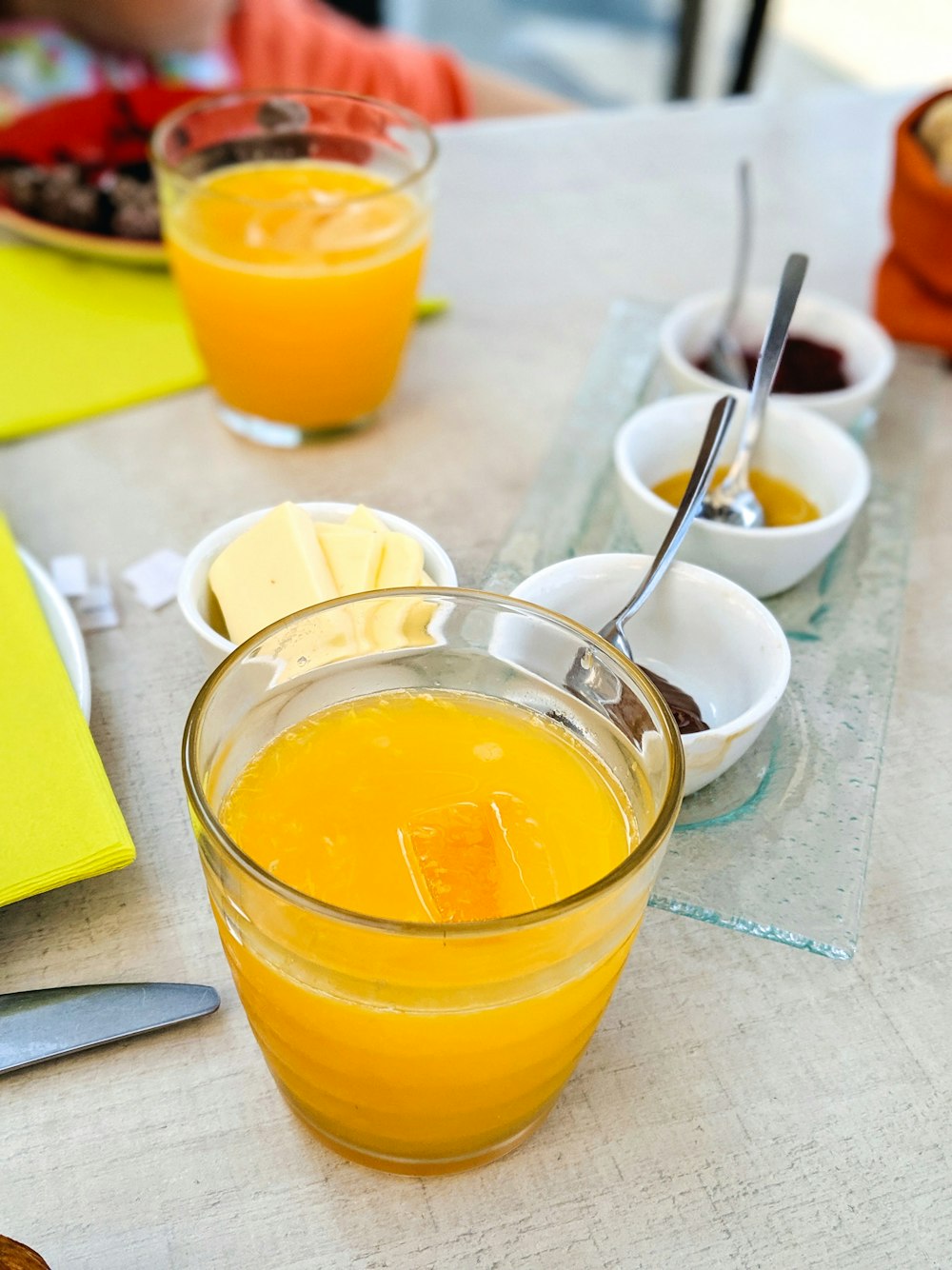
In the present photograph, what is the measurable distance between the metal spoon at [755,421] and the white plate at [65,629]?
50 centimetres

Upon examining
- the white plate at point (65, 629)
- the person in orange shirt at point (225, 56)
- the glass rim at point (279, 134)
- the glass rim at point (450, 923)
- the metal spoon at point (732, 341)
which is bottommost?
the person in orange shirt at point (225, 56)

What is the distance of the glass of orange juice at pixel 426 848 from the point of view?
52cm

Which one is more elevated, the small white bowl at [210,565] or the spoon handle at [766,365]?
the spoon handle at [766,365]

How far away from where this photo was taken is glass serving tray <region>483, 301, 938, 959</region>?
2.49 feet

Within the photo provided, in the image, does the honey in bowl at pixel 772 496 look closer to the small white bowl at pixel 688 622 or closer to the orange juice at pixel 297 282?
the small white bowl at pixel 688 622

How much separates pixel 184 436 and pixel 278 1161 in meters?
0.76

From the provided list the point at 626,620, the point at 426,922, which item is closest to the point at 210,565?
the point at 626,620

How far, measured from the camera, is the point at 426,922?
56cm

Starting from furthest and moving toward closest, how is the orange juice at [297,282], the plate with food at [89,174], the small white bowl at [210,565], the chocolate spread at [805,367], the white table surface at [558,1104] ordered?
the plate with food at [89,174] → the chocolate spread at [805,367] → the orange juice at [297,282] → the small white bowl at [210,565] → the white table surface at [558,1104]

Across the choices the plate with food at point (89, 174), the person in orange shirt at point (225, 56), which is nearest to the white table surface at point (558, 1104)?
the plate with food at point (89, 174)

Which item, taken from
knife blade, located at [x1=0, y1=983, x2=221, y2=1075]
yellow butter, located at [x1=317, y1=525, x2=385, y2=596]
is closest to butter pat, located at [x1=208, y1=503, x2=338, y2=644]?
yellow butter, located at [x1=317, y1=525, x2=385, y2=596]

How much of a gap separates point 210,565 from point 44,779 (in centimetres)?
19

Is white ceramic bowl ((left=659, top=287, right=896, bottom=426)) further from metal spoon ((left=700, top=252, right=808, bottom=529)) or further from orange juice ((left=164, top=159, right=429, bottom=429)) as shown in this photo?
orange juice ((left=164, top=159, right=429, bottom=429))

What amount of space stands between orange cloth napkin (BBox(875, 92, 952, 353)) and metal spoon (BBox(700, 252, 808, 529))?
33cm
